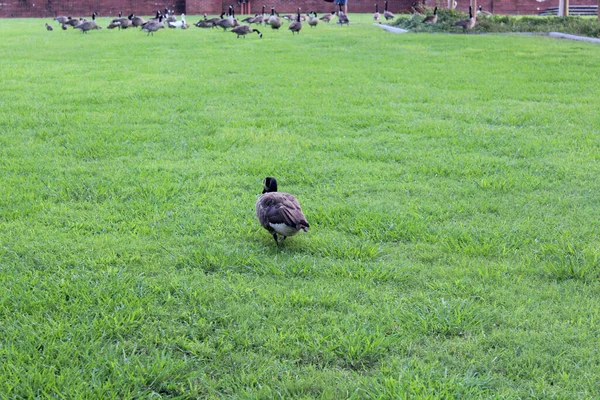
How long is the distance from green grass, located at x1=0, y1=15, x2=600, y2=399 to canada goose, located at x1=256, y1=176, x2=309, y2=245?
0.20 m

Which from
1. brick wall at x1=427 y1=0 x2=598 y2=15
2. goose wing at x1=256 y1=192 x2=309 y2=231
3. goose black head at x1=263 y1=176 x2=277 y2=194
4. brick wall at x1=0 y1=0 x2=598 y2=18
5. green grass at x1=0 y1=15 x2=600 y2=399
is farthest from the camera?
brick wall at x1=427 y1=0 x2=598 y2=15

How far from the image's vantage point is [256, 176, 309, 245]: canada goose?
13.5 ft

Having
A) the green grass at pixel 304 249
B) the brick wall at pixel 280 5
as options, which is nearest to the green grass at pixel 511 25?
the green grass at pixel 304 249

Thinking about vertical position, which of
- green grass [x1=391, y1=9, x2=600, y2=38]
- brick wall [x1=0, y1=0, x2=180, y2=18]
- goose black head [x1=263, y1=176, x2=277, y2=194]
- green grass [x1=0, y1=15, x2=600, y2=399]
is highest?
brick wall [x1=0, y1=0, x2=180, y2=18]

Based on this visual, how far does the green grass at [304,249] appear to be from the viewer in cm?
301

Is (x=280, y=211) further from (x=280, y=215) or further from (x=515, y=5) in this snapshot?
(x=515, y=5)

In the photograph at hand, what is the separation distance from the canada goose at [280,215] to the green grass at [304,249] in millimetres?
195

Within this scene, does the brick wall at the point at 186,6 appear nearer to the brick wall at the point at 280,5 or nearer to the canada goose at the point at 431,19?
the brick wall at the point at 280,5

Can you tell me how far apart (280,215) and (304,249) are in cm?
39

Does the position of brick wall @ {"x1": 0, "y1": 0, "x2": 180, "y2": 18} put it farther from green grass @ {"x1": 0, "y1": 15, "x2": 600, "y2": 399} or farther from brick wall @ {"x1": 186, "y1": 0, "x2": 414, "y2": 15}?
green grass @ {"x1": 0, "y1": 15, "x2": 600, "y2": 399}

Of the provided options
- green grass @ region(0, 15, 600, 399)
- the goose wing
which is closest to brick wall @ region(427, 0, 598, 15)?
green grass @ region(0, 15, 600, 399)

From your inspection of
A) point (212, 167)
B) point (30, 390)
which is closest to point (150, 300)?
point (30, 390)

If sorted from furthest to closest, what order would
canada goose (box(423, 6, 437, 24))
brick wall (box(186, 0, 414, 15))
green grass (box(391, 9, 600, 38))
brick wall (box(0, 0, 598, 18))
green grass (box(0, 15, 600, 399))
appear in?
brick wall (box(0, 0, 598, 18)) → brick wall (box(186, 0, 414, 15)) → canada goose (box(423, 6, 437, 24)) → green grass (box(391, 9, 600, 38)) → green grass (box(0, 15, 600, 399))

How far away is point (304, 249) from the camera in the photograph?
4.38 m
